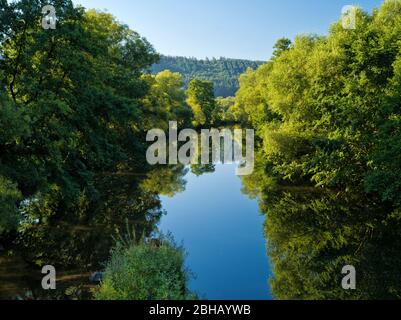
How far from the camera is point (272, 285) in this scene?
17125 mm

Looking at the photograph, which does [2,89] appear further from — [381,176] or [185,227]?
[381,176]

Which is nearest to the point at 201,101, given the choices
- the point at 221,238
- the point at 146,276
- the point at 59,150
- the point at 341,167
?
the point at 341,167

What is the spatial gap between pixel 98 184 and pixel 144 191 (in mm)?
4231

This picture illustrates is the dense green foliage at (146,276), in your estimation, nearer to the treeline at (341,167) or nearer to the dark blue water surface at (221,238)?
the dark blue water surface at (221,238)

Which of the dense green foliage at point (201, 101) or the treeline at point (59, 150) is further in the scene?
the dense green foliage at point (201, 101)

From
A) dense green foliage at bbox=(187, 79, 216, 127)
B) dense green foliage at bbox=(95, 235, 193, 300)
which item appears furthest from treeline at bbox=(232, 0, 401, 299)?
dense green foliage at bbox=(187, 79, 216, 127)

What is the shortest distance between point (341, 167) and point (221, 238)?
1024 centimetres

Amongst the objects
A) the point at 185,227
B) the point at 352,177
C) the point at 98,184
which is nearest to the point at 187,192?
the point at 98,184

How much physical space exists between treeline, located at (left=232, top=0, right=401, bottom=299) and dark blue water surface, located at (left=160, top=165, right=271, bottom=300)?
97cm

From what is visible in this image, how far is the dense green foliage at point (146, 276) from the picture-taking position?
13.0 m

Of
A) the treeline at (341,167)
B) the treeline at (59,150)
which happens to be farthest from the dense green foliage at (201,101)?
the treeline at (341,167)

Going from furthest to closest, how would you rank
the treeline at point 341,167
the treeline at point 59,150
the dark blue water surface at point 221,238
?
the treeline at point 59,150 → the treeline at point 341,167 → the dark blue water surface at point 221,238

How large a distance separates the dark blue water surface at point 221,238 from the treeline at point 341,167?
971mm

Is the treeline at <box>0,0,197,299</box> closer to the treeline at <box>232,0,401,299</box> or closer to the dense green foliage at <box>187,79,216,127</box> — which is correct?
the treeline at <box>232,0,401,299</box>
